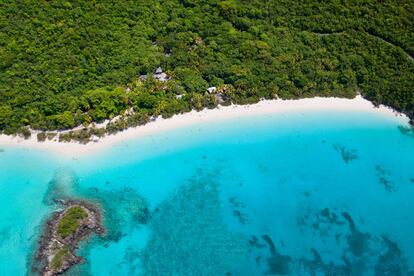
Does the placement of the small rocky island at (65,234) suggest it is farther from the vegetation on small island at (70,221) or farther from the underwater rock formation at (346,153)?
the underwater rock formation at (346,153)

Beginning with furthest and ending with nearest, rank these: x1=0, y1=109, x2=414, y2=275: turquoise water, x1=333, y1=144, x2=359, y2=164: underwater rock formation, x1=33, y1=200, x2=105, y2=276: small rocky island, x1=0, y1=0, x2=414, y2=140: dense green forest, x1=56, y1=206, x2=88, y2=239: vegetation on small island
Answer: x1=333, y1=144, x2=359, y2=164: underwater rock formation < x1=0, y1=0, x2=414, y2=140: dense green forest < x1=0, y1=109, x2=414, y2=275: turquoise water < x1=56, y1=206, x2=88, y2=239: vegetation on small island < x1=33, y1=200, x2=105, y2=276: small rocky island

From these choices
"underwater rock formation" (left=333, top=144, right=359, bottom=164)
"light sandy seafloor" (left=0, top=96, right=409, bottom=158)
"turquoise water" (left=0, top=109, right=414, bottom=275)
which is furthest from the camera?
"underwater rock formation" (left=333, top=144, right=359, bottom=164)

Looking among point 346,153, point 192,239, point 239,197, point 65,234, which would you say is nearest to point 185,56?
point 239,197

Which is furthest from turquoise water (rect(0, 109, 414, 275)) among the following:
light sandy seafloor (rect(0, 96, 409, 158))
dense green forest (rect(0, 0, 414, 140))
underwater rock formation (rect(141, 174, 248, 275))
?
dense green forest (rect(0, 0, 414, 140))

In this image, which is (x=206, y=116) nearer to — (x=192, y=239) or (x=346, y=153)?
(x=192, y=239)

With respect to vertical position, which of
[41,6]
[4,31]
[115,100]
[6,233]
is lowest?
[6,233]

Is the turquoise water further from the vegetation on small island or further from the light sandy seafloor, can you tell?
the vegetation on small island

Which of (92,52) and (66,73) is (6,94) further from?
(92,52)

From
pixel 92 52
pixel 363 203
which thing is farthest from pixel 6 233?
pixel 363 203
